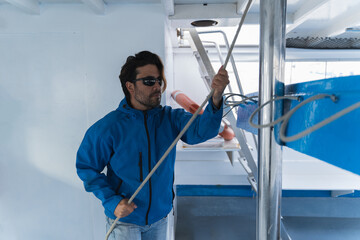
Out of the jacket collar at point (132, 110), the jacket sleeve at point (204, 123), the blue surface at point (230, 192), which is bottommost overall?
the blue surface at point (230, 192)

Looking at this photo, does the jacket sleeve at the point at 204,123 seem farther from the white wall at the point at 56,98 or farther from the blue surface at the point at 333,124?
the white wall at the point at 56,98

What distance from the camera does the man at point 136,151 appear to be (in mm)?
1118

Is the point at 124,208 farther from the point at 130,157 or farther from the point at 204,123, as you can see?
the point at 204,123

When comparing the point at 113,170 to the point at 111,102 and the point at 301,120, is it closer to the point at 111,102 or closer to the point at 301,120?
the point at 111,102

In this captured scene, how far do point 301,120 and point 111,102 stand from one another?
133 cm

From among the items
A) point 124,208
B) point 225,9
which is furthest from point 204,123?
point 225,9

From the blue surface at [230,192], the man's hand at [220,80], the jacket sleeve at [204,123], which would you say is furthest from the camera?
the blue surface at [230,192]

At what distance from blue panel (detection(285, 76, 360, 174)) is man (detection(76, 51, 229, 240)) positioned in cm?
55

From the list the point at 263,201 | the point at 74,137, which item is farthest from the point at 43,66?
the point at 263,201

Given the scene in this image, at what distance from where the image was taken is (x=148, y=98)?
1.16 metres

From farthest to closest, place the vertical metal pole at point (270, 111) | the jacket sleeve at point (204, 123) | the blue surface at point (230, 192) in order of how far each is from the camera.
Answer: the blue surface at point (230, 192) < the jacket sleeve at point (204, 123) < the vertical metal pole at point (270, 111)

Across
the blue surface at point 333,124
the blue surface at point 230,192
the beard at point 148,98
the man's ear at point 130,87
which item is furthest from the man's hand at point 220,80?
the blue surface at point 230,192

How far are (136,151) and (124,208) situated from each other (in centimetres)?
26

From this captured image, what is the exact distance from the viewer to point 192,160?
110 inches
